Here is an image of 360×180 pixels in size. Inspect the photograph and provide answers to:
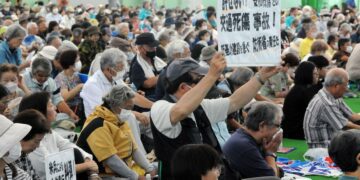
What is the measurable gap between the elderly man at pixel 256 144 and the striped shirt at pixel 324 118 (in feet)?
8.84

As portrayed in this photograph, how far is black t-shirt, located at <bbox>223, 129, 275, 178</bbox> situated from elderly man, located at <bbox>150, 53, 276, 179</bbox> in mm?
368

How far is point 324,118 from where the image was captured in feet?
25.4

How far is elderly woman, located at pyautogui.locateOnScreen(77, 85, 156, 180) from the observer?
18.9 ft

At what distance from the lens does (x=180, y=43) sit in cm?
898

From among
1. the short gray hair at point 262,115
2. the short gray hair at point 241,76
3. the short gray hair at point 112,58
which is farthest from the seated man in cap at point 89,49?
the short gray hair at point 262,115

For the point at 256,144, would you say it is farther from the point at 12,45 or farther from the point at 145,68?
the point at 12,45

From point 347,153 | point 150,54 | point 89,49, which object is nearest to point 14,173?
point 347,153

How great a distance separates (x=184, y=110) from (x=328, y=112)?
3872 millimetres

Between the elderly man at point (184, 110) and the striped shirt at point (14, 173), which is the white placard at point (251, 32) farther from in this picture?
the striped shirt at point (14, 173)

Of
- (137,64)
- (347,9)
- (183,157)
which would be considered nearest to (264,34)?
(183,157)

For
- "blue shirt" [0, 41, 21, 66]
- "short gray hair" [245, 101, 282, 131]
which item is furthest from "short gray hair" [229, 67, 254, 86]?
"blue shirt" [0, 41, 21, 66]

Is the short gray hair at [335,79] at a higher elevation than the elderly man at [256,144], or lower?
lower

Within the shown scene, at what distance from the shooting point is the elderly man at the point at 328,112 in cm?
766

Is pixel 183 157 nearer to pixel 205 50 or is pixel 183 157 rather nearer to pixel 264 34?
pixel 264 34
